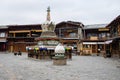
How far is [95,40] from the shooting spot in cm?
5000

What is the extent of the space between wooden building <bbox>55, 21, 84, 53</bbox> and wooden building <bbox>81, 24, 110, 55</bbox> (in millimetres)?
1614

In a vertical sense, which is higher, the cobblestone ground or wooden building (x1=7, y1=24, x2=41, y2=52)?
wooden building (x1=7, y1=24, x2=41, y2=52)

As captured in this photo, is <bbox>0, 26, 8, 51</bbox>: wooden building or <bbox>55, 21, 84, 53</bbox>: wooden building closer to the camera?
<bbox>55, 21, 84, 53</bbox>: wooden building

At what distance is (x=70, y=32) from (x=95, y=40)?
7314mm

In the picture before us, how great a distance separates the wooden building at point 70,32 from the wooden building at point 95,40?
1614mm

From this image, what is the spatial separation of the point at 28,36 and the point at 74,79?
48.6 metres

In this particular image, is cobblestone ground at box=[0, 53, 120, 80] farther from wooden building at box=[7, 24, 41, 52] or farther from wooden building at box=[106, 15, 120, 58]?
wooden building at box=[7, 24, 41, 52]

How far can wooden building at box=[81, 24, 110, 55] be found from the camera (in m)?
49.6

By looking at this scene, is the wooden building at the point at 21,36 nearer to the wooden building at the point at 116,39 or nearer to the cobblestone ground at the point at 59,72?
the wooden building at the point at 116,39

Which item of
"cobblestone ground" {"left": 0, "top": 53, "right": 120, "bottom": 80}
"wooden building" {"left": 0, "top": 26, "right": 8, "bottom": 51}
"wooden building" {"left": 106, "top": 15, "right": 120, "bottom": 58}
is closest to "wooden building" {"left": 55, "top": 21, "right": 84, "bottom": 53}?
"wooden building" {"left": 106, "top": 15, "right": 120, "bottom": 58}

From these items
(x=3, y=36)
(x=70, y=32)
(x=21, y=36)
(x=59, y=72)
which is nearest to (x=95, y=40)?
(x=70, y=32)

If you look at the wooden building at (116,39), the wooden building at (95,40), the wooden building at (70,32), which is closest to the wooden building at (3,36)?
the wooden building at (70,32)

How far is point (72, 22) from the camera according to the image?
5447 centimetres

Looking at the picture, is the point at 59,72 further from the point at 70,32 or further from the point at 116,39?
the point at 70,32
